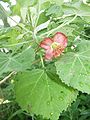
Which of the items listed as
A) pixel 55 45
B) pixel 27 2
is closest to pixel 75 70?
pixel 55 45

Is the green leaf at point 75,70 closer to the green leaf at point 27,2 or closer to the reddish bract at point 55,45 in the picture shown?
the reddish bract at point 55,45

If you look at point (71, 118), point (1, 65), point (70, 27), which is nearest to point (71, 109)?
point (71, 118)

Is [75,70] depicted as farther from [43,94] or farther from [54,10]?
[54,10]

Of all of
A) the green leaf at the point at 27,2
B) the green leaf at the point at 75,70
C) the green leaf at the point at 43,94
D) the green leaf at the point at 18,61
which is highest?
the green leaf at the point at 27,2

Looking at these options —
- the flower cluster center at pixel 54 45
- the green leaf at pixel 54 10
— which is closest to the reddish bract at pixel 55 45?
the flower cluster center at pixel 54 45

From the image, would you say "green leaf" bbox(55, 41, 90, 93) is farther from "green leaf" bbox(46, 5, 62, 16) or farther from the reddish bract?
"green leaf" bbox(46, 5, 62, 16)

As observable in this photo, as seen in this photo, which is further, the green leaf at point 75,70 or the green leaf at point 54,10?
the green leaf at point 54,10
